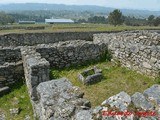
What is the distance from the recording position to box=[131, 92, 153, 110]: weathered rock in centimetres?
655

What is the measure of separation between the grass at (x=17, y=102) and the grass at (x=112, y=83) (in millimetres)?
1957

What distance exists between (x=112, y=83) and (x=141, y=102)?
7.13 m

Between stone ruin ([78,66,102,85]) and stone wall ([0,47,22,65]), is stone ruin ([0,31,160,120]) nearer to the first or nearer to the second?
stone wall ([0,47,22,65])

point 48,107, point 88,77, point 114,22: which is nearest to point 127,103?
point 48,107

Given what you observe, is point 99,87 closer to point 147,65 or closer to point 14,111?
point 147,65

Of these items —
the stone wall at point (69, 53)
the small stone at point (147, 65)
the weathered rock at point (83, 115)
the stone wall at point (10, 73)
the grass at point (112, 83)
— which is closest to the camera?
the weathered rock at point (83, 115)

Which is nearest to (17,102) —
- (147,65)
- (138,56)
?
(138,56)

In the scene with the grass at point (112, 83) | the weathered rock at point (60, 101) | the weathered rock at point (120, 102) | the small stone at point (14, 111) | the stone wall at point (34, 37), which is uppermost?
the weathered rock at point (120, 102)

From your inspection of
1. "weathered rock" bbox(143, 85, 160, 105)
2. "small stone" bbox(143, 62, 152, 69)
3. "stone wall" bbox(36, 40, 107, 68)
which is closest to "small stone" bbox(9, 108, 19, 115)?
"stone wall" bbox(36, 40, 107, 68)

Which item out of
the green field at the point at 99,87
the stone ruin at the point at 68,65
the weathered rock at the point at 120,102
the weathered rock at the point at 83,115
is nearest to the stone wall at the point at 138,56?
the stone ruin at the point at 68,65

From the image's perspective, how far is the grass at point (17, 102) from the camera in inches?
507

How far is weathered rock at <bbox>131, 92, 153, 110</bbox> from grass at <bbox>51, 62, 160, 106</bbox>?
4720 mm

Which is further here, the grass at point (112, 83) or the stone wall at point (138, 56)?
the stone wall at point (138, 56)

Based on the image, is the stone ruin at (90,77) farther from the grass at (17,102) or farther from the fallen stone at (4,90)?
the fallen stone at (4,90)
